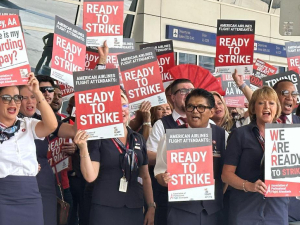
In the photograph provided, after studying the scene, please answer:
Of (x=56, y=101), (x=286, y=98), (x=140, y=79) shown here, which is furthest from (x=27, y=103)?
(x=286, y=98)

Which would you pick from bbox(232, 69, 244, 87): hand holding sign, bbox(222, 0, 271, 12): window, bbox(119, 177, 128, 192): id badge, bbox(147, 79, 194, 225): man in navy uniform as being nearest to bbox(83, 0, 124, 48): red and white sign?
bbox(147, 79, 194, 225): man in navy uniform

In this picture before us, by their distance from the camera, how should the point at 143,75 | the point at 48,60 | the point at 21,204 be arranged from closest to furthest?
the point at 21,204, the point at 143,75, the point at 48,60

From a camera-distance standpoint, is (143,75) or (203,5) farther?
(203,5)

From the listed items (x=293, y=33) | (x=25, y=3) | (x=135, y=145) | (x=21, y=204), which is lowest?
(x=21, y=204)

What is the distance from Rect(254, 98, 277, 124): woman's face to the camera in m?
5.50

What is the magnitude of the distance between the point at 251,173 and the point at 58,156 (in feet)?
7.49

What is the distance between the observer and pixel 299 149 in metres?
5.45

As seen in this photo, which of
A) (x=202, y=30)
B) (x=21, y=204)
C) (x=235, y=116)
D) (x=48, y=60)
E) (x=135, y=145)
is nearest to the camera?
(x=21, y=204)

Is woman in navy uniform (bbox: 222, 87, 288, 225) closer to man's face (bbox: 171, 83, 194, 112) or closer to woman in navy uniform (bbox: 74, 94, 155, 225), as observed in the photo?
woman in navy uniform (bbox: 74, 94, 155, 225)

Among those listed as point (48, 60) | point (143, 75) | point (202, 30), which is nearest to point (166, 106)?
point (143, 75)

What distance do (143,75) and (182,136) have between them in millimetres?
1821

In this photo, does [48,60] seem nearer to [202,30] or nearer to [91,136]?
[202,30]

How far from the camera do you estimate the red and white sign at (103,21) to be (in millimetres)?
7195

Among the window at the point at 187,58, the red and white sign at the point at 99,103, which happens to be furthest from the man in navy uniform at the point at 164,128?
the window at the point at 187,58
